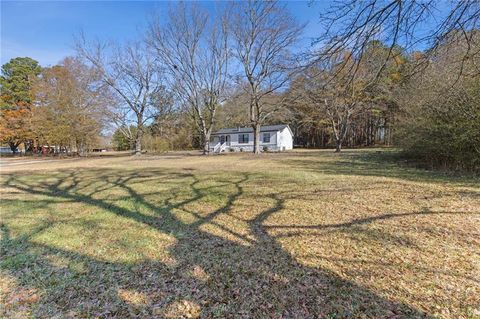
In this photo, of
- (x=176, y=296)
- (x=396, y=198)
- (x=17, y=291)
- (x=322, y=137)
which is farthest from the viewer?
(x=322, y=137)

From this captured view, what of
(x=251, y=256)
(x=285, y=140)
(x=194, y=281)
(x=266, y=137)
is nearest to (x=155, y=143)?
(x=266, y=137)

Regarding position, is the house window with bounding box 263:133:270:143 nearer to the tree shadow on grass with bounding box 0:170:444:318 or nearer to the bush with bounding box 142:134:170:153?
the bush with bounding box 142:134:170:153

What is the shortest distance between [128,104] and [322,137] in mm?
30306

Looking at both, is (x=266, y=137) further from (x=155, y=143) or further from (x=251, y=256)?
(x=251, y=256)

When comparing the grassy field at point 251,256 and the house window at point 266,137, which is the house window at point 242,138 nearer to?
the house window at point 266,137

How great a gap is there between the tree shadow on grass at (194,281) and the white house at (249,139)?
89.6 ft

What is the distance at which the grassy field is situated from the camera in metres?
2.32

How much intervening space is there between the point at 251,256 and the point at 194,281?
82 cm

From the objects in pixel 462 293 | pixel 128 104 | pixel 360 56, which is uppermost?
pixel 128 104

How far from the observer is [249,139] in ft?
109

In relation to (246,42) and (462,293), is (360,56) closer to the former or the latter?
(462,293)

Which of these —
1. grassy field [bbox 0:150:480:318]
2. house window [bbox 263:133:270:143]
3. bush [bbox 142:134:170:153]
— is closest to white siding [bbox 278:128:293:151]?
house window [bbox 263:133:270:143]

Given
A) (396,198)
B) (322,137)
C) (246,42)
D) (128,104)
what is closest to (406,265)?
(396,198)

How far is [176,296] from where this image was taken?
249 cm
